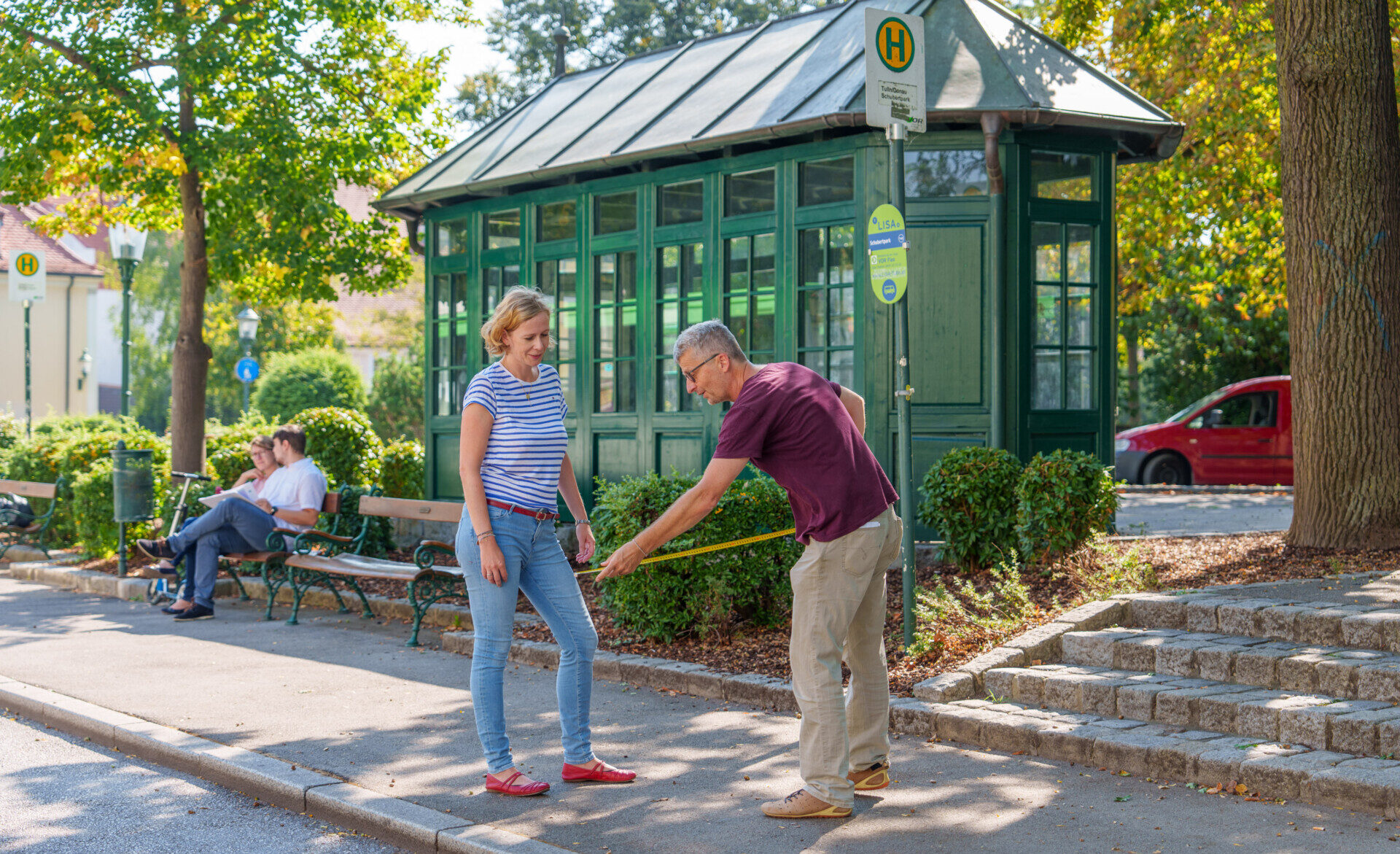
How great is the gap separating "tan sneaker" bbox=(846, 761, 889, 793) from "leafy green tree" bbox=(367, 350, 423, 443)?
30.1 metres

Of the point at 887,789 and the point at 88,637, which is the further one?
the point at 88,637

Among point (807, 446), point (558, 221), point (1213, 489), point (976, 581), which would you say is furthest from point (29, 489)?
point (1213, 489)

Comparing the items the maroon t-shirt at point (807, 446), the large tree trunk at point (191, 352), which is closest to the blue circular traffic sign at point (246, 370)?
the large tree trunk at point (191, 352)

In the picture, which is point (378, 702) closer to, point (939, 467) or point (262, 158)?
point (939, 467)

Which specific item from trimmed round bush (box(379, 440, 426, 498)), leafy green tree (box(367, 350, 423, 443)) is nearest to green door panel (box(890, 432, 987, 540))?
trimmed round bush (box(379, 440, 426, 498))

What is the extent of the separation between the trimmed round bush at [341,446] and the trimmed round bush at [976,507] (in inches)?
269

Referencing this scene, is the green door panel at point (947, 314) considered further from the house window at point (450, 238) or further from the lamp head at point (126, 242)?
the lamp head at point (126, 242)

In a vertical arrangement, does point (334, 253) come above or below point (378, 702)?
above

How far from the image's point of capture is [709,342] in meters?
4.96

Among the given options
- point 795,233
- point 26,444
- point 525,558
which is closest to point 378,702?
point 525,558

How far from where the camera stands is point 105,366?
204 ft

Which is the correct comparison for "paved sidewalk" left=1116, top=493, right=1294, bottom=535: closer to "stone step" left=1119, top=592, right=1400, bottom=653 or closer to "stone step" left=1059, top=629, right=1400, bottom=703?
"stone step" left=1119, top=592, right=1400, bottom=653

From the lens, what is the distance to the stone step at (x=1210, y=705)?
5441 millimetres

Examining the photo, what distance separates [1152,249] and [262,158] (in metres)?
12.4
